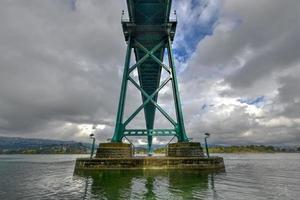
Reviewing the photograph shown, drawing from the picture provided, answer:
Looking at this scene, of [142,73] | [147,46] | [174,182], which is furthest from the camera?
[142,73]

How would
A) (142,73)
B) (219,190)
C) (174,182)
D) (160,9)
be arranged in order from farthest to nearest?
1. (142,73)
2. (160,9)
3. (174,182)
4. (219,190)

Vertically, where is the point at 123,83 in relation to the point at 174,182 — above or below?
above

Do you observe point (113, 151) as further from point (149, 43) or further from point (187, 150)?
point (149, 43)

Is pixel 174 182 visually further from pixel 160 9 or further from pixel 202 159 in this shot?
pixel 160 9

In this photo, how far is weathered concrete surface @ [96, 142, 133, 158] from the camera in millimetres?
19594

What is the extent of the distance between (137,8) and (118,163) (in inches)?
598

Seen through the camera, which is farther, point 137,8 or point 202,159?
point 137,8

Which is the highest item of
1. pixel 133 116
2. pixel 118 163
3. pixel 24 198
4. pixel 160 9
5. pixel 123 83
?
pixel 160 9

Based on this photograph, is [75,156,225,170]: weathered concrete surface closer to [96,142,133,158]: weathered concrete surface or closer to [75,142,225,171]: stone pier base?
[75,142,225,171]: stone pier base

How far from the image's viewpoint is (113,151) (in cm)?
1964

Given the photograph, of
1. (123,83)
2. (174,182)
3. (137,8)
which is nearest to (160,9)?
(137,8)

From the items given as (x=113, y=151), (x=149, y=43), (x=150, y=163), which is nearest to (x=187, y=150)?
(x=150, y=163)

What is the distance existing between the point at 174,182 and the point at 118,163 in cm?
677

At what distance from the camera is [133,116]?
22.1 meters
